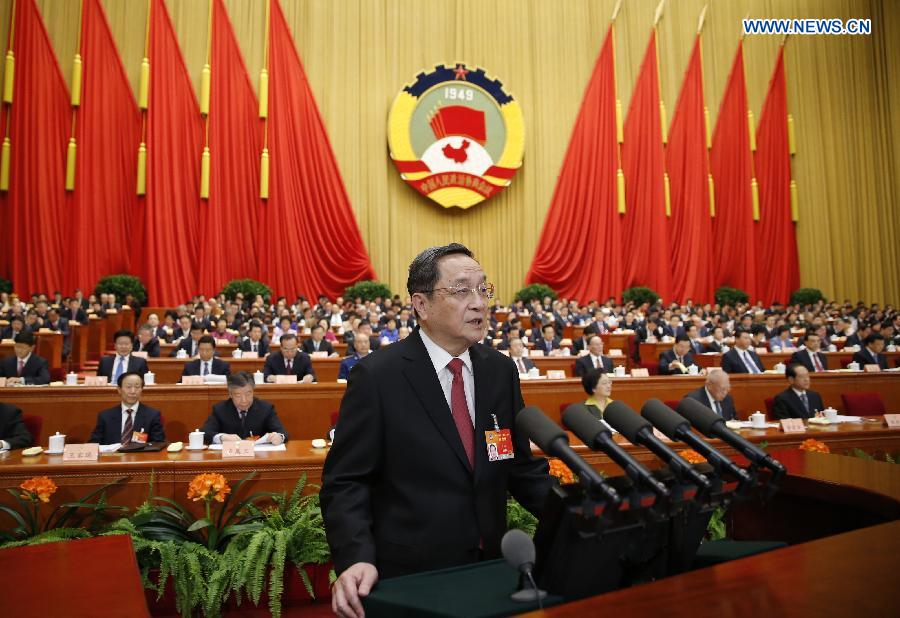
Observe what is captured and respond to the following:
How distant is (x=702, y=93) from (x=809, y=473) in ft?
55.2

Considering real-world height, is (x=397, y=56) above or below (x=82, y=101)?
above

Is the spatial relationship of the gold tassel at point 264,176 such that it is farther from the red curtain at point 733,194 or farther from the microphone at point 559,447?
the microphone at point 559,447

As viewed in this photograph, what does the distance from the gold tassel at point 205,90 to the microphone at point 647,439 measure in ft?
45.9

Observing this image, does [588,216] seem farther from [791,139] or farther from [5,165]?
[5,165]

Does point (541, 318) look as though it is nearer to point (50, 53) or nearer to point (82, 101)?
point (82, 101)

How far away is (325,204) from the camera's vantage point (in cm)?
1423

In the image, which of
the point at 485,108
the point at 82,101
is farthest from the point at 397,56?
the point at 82,101

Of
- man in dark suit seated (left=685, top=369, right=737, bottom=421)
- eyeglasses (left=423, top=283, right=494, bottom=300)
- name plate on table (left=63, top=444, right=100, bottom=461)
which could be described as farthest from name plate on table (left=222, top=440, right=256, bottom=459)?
man in dark suit seated (left=685, top=369, right=737, bottom=421)

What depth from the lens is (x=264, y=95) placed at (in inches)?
540

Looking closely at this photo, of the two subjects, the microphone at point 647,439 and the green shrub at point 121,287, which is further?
the green shrub at point 121,287

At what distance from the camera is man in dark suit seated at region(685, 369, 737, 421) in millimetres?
4758

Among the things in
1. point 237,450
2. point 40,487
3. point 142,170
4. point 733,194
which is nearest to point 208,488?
point 237,450

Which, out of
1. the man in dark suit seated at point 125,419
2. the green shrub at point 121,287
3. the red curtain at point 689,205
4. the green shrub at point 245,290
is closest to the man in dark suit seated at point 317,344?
the man in dark suit seated at point 125,419

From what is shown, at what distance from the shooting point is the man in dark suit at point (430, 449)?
1331 millimetres
